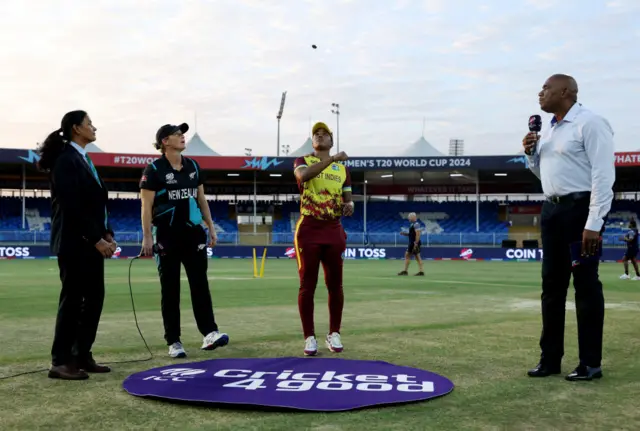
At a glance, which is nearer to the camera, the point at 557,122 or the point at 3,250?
the point at 557,122

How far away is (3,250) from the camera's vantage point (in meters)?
31.8

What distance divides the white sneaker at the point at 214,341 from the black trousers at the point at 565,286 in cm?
276

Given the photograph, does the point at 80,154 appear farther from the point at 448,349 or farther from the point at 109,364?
the point at 448,349

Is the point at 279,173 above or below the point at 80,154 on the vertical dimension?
above

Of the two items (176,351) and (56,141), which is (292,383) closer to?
(176,351)

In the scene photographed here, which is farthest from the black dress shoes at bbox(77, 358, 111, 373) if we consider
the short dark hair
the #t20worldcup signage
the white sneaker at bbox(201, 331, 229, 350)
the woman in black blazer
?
the short dark hair

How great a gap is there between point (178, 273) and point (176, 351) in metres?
0.75

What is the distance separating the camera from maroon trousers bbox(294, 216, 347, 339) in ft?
19.0

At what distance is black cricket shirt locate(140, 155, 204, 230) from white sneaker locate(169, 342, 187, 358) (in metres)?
1.04

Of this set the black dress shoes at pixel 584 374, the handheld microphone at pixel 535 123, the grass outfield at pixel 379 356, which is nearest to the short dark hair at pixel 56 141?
the grass outfield at pixel 379 356

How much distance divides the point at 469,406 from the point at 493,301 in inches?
283

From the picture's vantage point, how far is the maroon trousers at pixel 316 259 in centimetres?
578

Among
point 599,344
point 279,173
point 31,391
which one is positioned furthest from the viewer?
point 279,173

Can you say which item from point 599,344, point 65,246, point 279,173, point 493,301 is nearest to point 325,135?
point 65,246
